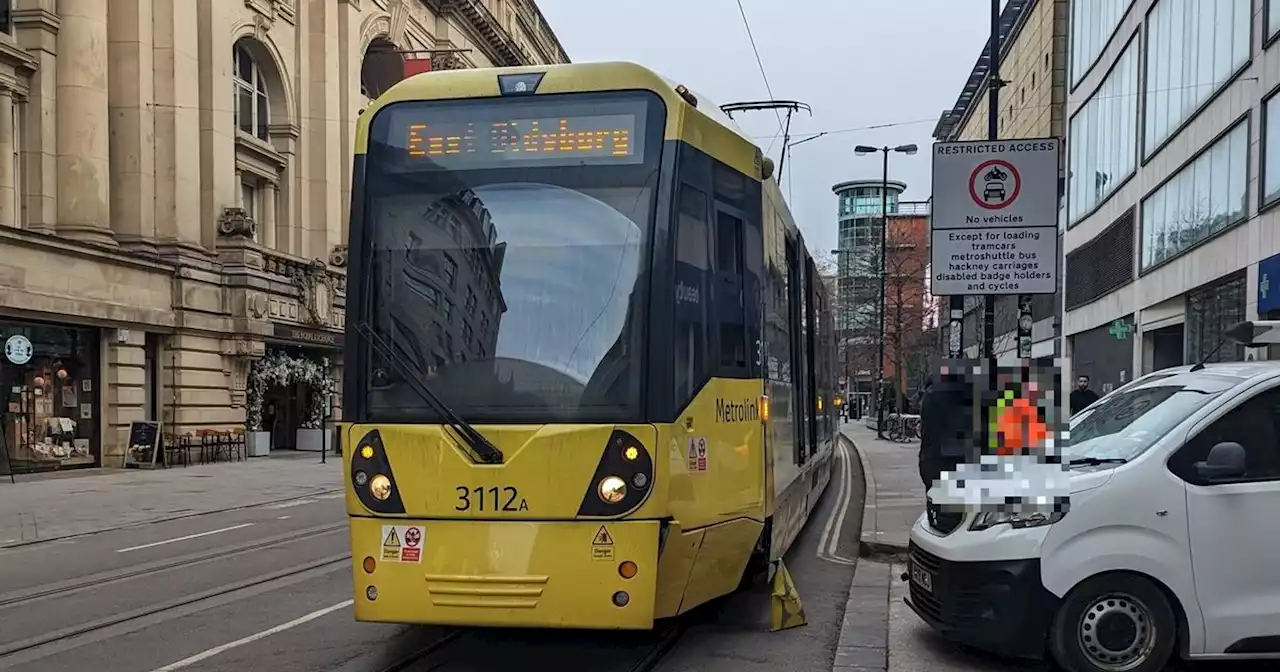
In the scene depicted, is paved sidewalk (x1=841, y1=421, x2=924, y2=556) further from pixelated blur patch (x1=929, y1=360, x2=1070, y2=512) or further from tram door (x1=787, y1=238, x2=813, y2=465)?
pixelated blur patch (x1=929, y1=360, x2=1070, y2=512)

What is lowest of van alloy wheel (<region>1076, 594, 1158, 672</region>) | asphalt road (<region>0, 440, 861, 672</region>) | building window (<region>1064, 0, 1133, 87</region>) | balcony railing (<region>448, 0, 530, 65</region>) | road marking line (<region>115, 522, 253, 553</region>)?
road marking line (<region>115, 522, 253, 553</region>)

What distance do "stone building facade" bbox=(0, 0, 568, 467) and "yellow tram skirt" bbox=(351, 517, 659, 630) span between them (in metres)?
18.6

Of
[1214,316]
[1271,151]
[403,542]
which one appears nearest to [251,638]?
[403,542]

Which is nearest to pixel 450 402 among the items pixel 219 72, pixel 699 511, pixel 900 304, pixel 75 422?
pixel 699 511

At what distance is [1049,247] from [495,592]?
7676 mm

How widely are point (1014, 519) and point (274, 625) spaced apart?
17.4 feet

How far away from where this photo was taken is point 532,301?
5.69m

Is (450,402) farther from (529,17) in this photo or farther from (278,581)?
(529,17)

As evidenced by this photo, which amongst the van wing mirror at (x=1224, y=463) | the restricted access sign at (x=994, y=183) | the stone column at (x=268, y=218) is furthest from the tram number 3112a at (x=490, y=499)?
the stone column at (x=268, y=218)

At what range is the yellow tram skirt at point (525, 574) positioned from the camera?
17.9 ft

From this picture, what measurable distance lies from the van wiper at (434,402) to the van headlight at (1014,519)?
282 cm

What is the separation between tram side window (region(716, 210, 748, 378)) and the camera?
241 inches

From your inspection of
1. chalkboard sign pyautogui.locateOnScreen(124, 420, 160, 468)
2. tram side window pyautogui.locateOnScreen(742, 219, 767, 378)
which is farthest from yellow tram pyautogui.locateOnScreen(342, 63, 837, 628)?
chalkboard sign pyautogui.locateOnScreen(124, 420, 160, 468)

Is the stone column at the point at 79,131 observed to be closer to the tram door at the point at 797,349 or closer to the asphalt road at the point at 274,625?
the asphalt road at the point at 274,625
